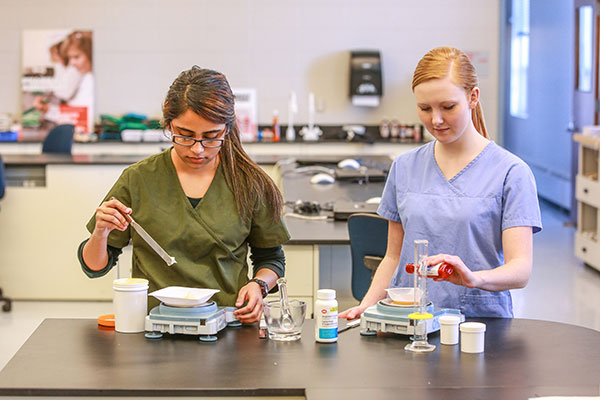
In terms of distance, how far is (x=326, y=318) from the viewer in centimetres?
207

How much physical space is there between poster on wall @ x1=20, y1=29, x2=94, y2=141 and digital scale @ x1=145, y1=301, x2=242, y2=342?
6569mm

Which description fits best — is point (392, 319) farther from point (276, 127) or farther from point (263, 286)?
point (276, 127)

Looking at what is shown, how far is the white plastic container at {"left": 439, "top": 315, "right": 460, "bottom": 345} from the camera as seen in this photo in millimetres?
2051

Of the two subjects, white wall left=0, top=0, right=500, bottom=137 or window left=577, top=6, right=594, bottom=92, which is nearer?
window left=577, top=6, right=594, bottom=92

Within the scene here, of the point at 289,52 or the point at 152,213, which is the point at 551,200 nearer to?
the point at 289,52

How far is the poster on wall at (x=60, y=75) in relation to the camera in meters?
8.43

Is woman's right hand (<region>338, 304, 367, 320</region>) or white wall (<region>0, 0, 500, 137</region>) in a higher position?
white wall (<region>0, 0, 500, 137</region>)

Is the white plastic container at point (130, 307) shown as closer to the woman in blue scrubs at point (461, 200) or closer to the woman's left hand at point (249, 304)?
the woman's left hand at point (249, 304)

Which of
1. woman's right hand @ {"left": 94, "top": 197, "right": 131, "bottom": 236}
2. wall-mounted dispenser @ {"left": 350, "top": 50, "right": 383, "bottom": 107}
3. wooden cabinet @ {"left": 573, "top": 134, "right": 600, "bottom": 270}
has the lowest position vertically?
wooden cabinet @ {"left": 573, "top": 134, "right": 600, "bottom": 270}

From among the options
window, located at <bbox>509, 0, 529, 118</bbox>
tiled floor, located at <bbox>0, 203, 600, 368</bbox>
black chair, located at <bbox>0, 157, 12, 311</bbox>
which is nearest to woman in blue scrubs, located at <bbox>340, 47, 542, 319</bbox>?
tiled floor, located at <bbox>0, 203, 600, 368</bbox>

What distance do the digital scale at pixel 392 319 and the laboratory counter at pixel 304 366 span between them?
0.03 meters

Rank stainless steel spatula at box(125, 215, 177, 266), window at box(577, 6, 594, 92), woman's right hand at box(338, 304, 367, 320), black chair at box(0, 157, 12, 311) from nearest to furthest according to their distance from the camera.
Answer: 1. stainless steel spatula at box(125, 215, 177, 266)
2. woman's right hand at box(338, 304, 367, 320)
3. black chair at box(0, 157, 12, 311)
4. window at box(577, 6, 594, 92)

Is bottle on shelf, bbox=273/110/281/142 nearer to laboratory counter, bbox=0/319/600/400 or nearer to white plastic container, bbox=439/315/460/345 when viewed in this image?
laboratory counter, bbox=0/319/600/400

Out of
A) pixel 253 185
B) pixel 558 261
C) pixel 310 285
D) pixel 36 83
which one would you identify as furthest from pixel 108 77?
pixel 253 185
